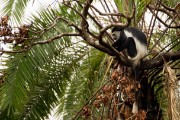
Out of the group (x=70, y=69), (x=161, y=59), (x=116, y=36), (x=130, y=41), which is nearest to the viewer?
(x=161, y=59)

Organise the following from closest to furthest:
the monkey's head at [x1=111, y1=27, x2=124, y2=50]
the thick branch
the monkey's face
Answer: the thick branch
the monkey's head at [x1=111, y1=27, x2=124, y2=50]
the monkey's face

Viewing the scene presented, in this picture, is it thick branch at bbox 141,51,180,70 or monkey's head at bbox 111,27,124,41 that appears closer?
thick branch at bbox 141,51,180,70

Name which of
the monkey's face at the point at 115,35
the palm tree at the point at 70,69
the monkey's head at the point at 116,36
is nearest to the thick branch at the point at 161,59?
the palm tree at the point at 70,69

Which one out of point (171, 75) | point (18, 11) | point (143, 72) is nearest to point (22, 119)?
point (18, 11)

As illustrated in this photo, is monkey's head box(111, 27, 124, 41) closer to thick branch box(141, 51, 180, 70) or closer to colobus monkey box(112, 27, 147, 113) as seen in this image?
colobus monkey box(112, 27, 147, 113)

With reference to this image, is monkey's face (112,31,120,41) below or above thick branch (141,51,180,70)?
above

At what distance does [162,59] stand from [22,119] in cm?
217

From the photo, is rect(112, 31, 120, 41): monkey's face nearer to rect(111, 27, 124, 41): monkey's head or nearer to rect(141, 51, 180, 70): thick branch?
rect(111, 27, 124, 41): monkey's head

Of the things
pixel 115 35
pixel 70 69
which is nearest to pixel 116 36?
pixel 115 35

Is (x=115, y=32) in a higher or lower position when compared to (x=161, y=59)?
higher

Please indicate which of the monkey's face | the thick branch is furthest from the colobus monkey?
the thick branch

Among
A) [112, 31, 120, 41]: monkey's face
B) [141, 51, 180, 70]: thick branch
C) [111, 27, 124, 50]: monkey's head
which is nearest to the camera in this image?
[141, 51, 180, 70]: thick branch

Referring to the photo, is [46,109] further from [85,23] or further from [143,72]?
[85,23]

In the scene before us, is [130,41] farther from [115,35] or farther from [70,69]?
[70,69]
